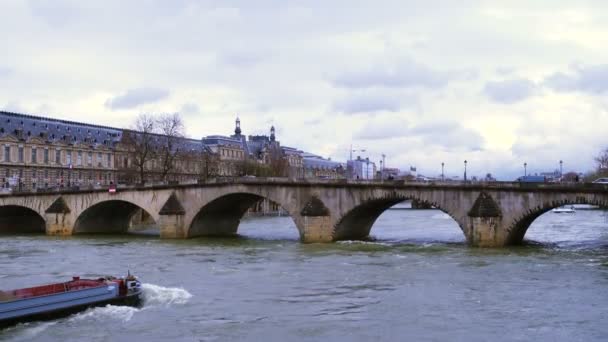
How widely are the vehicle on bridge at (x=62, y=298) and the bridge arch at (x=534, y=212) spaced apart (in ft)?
77.7

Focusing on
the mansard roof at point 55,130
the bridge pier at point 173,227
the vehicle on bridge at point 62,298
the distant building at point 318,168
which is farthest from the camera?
the distant building at point 318,168

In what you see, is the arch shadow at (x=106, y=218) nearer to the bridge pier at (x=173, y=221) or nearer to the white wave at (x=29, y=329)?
the bridge pier at (x=173, y=221)

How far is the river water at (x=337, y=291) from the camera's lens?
2239cm

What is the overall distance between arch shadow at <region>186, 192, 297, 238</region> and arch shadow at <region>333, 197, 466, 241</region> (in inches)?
188

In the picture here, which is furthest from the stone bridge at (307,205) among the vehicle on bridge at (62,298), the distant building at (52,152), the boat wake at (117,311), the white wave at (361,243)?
the distant building at (52,152)

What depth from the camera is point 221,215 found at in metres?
→ 59.8

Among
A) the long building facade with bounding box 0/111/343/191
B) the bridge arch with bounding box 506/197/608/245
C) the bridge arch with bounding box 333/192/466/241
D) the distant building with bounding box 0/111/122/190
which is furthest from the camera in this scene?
the distant building with bounding box 0/111/122/190

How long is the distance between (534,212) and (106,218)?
39615mm

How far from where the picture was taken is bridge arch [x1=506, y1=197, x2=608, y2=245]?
39.8m

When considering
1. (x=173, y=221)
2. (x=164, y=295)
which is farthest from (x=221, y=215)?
(x=164, y=295)

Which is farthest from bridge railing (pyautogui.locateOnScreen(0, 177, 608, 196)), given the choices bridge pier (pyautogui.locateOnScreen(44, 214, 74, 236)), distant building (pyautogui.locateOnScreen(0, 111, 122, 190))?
distant building (pyautogui.locateOnScreen(0, 111, 122, 190))

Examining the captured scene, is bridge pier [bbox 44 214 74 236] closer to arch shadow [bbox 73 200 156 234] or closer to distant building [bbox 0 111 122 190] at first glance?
arch shadow [bbox 73 200 156 234]

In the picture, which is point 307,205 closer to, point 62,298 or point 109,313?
point 109,313

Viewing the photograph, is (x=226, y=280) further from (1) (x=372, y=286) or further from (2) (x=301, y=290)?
(1) (x=372, y=286)
